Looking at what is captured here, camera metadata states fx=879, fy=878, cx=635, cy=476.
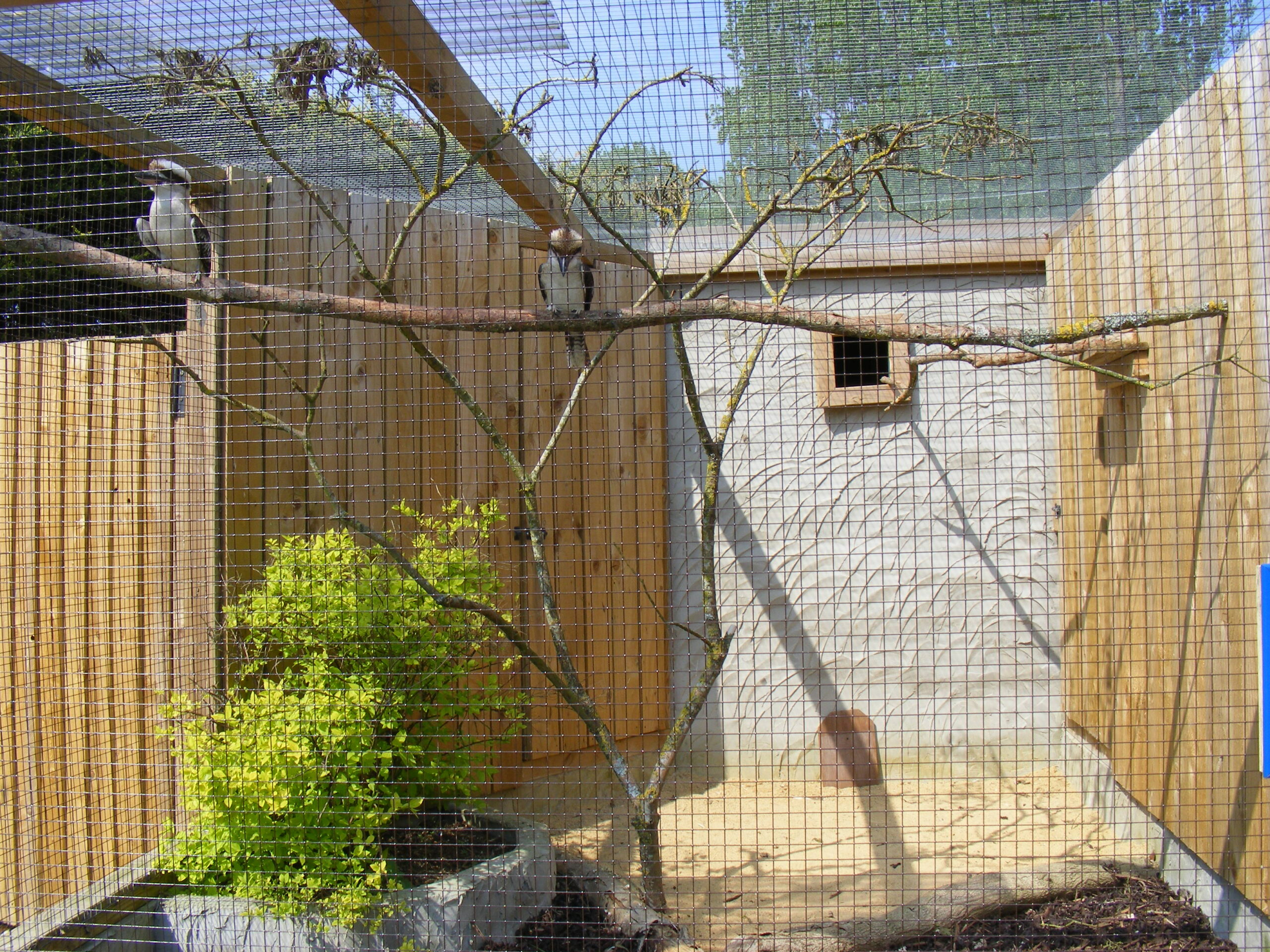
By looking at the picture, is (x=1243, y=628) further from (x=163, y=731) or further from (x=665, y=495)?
(x=163, y=731)

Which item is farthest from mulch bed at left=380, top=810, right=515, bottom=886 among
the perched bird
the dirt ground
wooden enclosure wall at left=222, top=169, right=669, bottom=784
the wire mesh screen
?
the perched bird

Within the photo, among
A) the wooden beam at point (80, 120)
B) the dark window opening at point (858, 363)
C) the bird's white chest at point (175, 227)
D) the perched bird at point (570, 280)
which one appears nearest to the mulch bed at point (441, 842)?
the perched bird at point (570, 280)

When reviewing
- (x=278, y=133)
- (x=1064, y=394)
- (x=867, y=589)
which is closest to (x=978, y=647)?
(x=867, y=589)

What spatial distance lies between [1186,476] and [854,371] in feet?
5.51

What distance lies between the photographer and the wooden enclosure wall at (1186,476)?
2.12m

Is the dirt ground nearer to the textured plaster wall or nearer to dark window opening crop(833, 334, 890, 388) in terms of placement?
the textured plaster wall

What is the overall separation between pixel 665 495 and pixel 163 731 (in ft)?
7.09

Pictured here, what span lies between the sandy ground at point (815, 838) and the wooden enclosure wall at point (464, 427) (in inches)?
14.8

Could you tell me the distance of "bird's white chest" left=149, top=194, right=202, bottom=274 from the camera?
2.72m

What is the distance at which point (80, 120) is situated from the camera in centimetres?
253

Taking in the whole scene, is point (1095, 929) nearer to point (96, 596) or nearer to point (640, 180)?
point (640, 180)

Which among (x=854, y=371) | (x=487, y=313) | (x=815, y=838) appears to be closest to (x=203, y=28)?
(x=487, y=313)

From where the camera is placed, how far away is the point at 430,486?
3.21m

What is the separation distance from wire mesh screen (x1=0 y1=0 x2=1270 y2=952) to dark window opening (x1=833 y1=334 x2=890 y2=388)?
8 cm
